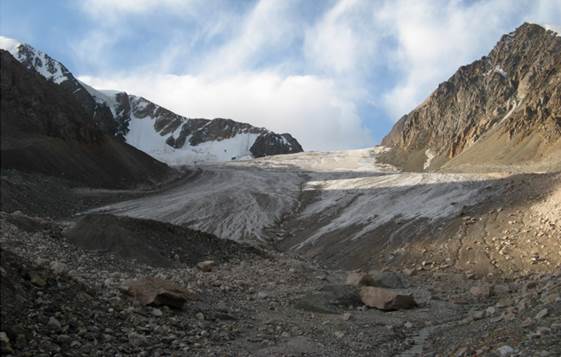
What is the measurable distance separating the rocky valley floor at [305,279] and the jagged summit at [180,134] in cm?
10405

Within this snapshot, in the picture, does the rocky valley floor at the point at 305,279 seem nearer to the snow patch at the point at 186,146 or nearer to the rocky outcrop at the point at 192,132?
the snow patch at the point at 186,146

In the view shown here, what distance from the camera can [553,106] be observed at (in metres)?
59.9

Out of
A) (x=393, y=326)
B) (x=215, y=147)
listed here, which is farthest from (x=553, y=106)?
(x=215, y=147)

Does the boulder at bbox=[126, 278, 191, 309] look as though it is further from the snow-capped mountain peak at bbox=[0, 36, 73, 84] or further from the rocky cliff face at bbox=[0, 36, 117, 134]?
the snow-capped mountain peak at bbox=[0, 36, 73, 84]

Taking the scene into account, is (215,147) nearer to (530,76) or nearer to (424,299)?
(530,76)

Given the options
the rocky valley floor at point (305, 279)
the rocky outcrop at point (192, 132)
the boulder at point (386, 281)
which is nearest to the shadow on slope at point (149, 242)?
the rocky valley floor at point (305, 279)

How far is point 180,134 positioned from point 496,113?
308ft

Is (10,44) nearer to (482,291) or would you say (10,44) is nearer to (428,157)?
(428,157)

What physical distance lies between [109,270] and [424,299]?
9.15 meters

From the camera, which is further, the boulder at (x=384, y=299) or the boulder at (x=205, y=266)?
the boulder at (x=205, y=266)

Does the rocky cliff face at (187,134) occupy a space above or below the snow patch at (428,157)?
above

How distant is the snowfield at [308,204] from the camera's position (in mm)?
33688

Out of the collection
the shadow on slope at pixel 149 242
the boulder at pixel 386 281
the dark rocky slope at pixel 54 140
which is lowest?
the boulder at pixel 386 281

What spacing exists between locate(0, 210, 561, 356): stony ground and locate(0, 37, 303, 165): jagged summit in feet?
390
